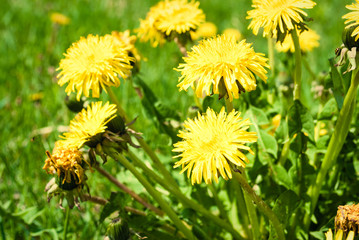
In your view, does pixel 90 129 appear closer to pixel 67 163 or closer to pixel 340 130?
pixel 67 163

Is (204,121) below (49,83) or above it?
above

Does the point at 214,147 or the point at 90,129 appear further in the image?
the point at 90,129

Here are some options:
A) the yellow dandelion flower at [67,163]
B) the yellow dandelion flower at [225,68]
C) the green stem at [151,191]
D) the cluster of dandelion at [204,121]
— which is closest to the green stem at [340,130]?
the cluster of dandelion at [204,121]

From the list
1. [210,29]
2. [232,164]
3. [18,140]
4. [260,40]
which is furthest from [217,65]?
[260,40]

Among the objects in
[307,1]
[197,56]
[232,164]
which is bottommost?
[232,164]

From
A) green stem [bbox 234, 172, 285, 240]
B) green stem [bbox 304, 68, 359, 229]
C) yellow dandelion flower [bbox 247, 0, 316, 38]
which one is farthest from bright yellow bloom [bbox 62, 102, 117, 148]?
green stem [bbox 304, 68, 359, 229]

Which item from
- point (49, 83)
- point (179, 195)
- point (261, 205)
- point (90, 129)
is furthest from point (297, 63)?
point (49, 83)

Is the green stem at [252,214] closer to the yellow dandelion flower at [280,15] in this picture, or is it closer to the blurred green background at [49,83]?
the yellow dandelion flower at [280,15]

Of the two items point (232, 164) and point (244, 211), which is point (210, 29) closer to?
point (244, 211)
